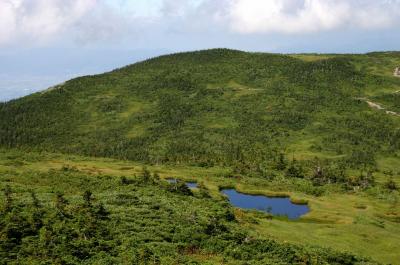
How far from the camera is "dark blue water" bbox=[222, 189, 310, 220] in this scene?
112 meters

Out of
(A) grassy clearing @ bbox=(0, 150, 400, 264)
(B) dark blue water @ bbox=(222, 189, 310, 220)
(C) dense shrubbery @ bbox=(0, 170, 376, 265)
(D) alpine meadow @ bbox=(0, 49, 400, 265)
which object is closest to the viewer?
(C) dense shrubbery @ bbox=(0, 170, 376, 265)

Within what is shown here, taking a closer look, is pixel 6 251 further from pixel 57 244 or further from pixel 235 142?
pixel 235 142

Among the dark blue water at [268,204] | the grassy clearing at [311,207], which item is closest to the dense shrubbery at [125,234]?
the grassy clearing at [311,207]

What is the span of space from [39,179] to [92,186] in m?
11.0

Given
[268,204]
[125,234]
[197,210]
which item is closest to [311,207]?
[268,204]

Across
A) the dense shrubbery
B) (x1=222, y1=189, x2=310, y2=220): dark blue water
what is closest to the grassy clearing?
(x1=222, y1=189, x2=310, y2=220): dark blue water

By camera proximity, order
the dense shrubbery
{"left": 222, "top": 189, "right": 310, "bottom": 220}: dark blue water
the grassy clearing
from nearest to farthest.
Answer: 1. the dense shrubbery
2. the grassy clearing
3. {"left": 222, "top": 189, "right": 310, "bottom": 220}: dark blue water

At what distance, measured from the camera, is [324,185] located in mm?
139875

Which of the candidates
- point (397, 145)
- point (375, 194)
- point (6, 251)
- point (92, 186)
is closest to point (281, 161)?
point (375, 194)

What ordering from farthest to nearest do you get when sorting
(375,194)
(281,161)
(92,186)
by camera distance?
(281,161) < (375,194) < (92,186)

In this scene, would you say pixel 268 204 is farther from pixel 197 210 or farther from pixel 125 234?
pixel 125 234

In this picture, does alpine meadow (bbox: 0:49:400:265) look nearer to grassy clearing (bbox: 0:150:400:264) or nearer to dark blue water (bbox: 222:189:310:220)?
grassy clearing (bbox: 0:150:400:264)

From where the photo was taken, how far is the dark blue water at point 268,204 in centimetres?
11160

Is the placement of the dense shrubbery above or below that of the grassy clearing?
above
